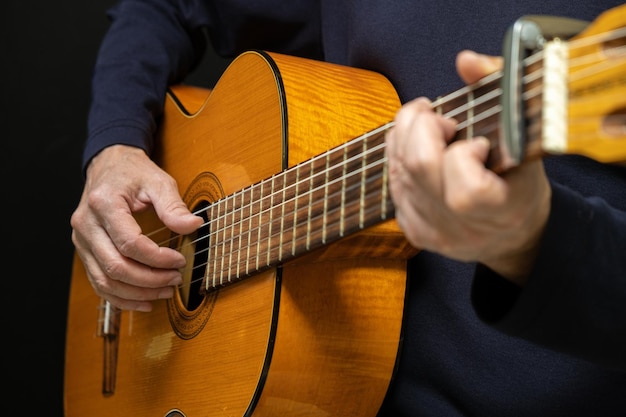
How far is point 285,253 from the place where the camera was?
0.81 metres

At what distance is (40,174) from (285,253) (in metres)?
1.10

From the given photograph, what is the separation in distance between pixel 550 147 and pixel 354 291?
0.42 metres

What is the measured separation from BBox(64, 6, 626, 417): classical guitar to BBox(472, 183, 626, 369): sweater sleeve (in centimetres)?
11

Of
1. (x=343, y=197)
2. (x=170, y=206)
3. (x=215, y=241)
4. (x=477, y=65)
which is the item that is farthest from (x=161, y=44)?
(x=477, y=65)

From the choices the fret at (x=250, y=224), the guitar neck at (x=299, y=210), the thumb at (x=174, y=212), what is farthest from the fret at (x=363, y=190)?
the thumb at (x=174, y=212)

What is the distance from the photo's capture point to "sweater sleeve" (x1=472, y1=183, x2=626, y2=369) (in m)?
0.62

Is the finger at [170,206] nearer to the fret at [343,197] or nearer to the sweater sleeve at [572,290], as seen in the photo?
the fret at [343,197]

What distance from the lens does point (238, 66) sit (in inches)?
40.8

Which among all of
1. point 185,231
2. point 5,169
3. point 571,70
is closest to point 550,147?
point 571,70

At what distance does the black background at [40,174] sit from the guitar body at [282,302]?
2.33 ft

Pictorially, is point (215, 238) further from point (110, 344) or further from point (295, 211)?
point (110, 344)

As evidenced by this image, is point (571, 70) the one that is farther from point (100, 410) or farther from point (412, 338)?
point (100, 410)

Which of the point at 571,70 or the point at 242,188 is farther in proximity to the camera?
the point at 242,188

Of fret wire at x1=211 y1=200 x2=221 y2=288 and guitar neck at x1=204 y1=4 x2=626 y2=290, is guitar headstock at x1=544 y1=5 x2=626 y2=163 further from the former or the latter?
fret wire at x1=211 y1=200 x2=221 y2=288
